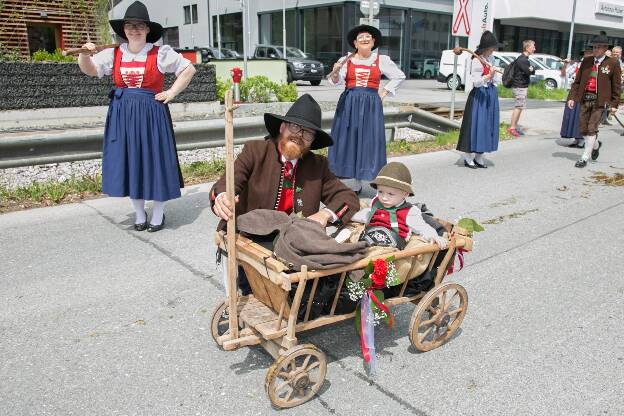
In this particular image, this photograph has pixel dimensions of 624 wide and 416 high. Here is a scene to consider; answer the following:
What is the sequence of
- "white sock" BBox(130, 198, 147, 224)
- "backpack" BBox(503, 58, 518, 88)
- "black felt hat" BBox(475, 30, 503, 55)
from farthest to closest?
"backpack" BBox(503, 58, 518, 88), "black felt hat" BBox(475, 30, 503, 55), "white sock" BBox(130, 198, 147, 224)

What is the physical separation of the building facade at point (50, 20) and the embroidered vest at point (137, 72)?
14006 mm

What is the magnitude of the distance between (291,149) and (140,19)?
2.66 meters

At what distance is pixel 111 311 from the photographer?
3975mm

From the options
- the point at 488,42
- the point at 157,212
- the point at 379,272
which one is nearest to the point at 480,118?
the point at 488,42

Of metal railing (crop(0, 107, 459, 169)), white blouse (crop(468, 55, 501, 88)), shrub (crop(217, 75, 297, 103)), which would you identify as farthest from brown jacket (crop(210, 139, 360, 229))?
shrub (crop(217, 75, 297, 103))

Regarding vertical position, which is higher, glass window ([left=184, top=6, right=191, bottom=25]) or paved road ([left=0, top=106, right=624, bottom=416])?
glass window ([left=184, top=6, right=191, bottom=25])

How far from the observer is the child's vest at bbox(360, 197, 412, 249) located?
3.56m

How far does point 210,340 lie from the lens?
3.60 m

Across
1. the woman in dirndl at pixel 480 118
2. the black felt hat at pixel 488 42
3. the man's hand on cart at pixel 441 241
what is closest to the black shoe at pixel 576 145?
the woman in dirndl at pixel 480 118

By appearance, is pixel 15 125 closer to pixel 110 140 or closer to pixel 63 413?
pixel 110 140

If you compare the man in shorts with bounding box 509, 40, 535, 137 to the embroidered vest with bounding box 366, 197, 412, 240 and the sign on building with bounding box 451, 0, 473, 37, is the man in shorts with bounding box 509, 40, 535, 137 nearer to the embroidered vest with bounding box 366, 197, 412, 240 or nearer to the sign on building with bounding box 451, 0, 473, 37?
the sign on building with bounding box 451, 0, 473, 37

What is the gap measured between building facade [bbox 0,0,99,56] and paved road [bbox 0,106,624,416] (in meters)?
14.7

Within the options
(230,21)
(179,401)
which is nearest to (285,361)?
(179,401)

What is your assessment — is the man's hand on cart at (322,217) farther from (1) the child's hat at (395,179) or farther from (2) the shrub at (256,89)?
(2) the shrub at (256,89)
